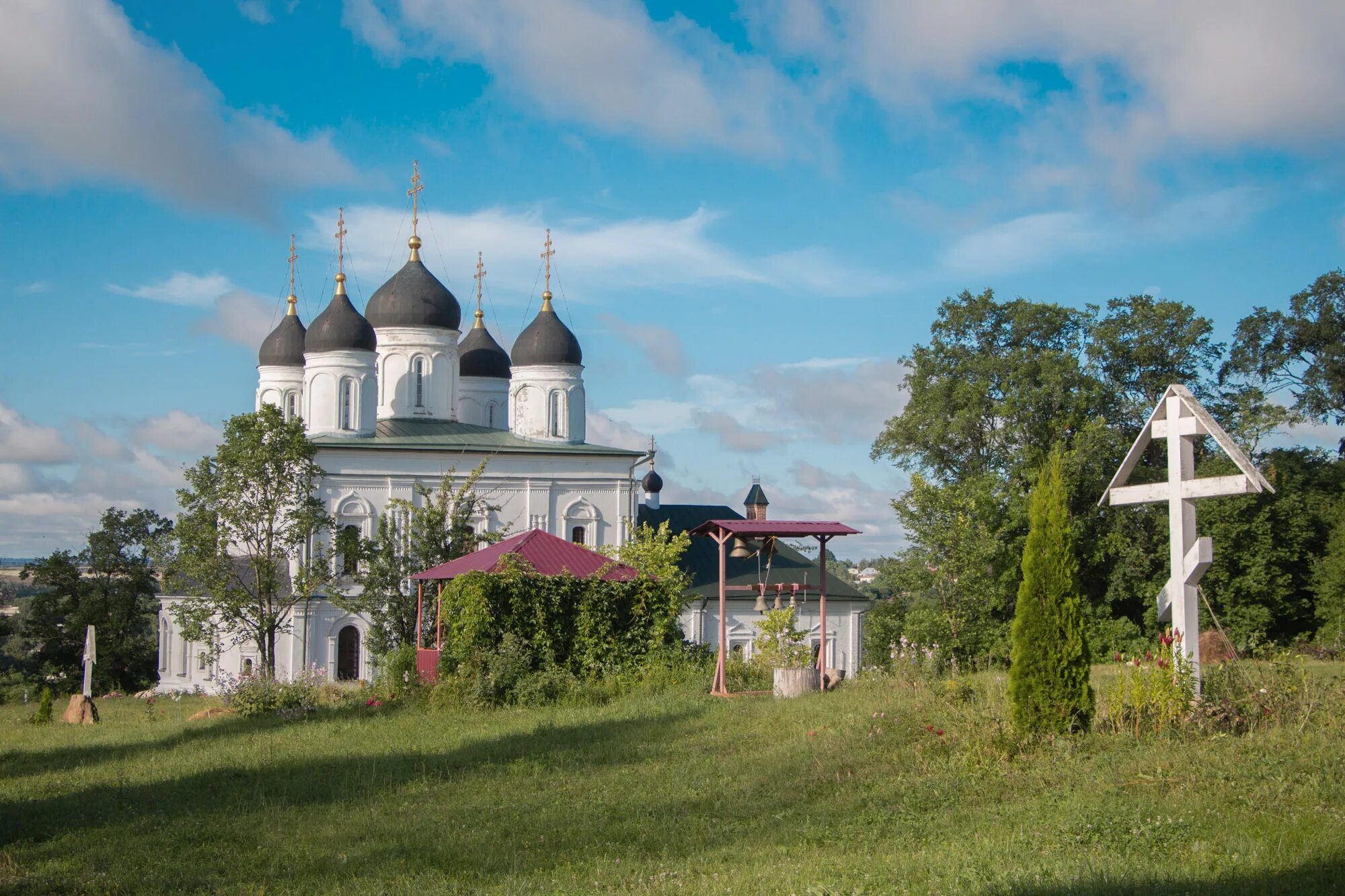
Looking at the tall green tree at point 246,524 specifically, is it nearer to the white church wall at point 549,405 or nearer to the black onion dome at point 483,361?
the white church wall at point 549,405

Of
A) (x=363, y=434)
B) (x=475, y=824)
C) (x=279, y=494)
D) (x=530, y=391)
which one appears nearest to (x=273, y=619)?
(x=279, y=494)

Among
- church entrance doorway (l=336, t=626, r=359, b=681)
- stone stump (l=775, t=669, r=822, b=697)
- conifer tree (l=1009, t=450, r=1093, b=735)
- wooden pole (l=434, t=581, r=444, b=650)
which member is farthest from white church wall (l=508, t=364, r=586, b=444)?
conifer tree (l=1009, t=450, r=1093, b=735)

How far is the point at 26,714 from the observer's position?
24484 millimetres

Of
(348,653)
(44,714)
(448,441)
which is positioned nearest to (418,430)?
(448,441)

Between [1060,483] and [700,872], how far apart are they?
5027 mm

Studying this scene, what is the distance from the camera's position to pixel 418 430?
125 ft

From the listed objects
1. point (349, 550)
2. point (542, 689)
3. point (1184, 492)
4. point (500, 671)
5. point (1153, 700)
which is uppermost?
point (1184, 492)

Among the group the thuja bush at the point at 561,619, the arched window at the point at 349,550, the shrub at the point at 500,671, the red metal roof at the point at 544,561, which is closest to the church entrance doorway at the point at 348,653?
the arched window at the point at 349,550

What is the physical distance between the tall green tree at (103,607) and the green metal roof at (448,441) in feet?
32.1

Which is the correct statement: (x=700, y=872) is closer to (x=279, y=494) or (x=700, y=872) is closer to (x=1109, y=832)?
(x=1109, y=832)

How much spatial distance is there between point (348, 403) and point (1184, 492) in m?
30.0

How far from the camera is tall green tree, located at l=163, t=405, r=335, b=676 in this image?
2822 centimetres

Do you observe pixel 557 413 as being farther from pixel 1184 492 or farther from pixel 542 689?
pixel 1184 492

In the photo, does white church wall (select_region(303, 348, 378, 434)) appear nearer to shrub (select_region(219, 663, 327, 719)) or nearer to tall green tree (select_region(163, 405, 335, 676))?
tall green tree (select_region(163, 405, 335, 676))
